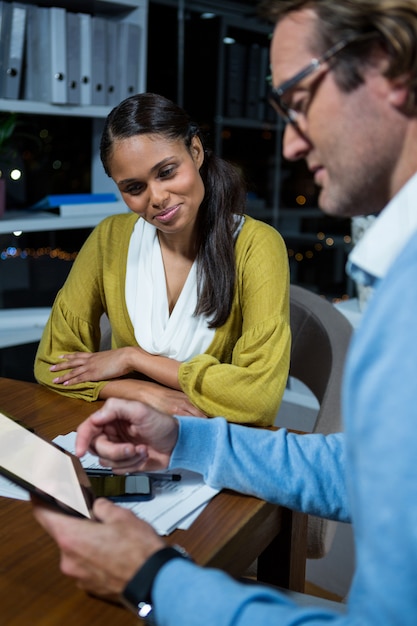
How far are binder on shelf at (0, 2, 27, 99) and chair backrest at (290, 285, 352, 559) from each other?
4.55 ft

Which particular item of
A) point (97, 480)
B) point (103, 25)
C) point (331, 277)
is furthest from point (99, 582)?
point (331, 277)

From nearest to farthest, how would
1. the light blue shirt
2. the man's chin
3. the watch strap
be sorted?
1. the light blue shirt
2. the watch strap
3. the man's chin

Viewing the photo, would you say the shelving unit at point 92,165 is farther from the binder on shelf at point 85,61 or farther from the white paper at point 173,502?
the white paper at point 173,502

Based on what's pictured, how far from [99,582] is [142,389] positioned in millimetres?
725

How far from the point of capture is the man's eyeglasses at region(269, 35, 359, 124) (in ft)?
2.69

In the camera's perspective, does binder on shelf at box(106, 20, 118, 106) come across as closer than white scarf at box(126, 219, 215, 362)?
No

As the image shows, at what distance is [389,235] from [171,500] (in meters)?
0.51

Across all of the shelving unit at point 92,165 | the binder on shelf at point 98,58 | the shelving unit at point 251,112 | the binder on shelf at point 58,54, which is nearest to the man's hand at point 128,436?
the shelving unit at point 92,165

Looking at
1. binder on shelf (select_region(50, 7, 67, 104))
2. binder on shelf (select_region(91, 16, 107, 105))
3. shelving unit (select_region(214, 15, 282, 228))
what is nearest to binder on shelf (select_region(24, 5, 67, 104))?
binder on shelf (select_region(50, 7, 67, 104))

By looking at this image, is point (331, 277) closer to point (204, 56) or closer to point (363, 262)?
point (204, 56)

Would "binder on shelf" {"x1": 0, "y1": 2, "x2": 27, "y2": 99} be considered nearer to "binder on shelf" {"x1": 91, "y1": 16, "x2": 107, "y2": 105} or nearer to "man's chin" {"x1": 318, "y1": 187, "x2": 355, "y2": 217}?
"binder on shelf" {"x1": 91, "y1": 16, "x2": 107, "y2": 105}

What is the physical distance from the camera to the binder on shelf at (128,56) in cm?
283

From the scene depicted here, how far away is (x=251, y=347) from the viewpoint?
1.52 meters

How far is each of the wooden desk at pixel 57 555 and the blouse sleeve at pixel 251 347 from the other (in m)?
0.25
